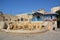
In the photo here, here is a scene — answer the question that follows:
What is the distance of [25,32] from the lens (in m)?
17.5

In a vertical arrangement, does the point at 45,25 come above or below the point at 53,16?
below

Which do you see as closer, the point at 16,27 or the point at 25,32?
the point at 25,32

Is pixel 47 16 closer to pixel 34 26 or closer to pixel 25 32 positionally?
pixel 34 26

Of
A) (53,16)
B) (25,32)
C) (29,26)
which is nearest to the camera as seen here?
(25,32)

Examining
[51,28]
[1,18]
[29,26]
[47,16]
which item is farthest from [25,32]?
[1,18]

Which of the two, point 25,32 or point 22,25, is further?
point 22,25

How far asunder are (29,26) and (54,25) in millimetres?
4801

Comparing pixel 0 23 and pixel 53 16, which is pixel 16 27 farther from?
pixel 53 16

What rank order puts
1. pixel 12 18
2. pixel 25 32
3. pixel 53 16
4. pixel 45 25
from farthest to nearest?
pixel 12 18 → pixel 53 16 → pixel 45 25 → pixel 25 32

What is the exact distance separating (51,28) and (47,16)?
6.95 meters

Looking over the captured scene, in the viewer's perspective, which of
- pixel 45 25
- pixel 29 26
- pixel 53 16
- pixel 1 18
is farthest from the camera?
pixel 1 18

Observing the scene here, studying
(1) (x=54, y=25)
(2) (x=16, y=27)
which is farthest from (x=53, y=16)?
(2) (x=16, y=27)

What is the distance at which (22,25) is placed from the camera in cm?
2219

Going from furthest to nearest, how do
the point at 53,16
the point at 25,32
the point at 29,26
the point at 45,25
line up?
the point at 53,16 < the point at 45,25 < the point at 29,26 < the point at 25,32
